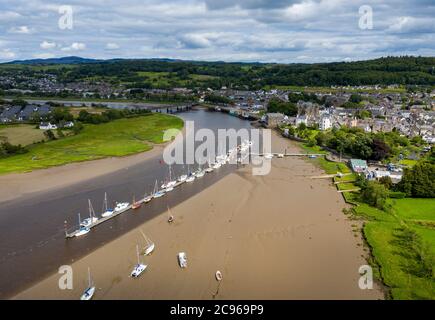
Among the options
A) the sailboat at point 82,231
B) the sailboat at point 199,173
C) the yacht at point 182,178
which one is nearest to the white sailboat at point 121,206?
the sailboat at point 82,231

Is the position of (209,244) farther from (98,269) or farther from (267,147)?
(267,147)

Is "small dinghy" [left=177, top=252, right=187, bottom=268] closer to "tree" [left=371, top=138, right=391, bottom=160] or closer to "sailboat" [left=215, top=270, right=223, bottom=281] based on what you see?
"sailboat" [left=215, top=270, right=223, bottom=281]

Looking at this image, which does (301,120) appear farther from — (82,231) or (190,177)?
(82,231)

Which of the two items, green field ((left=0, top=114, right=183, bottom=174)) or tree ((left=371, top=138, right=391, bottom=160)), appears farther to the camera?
green field ((left=0, top=114, right=183, bottom=174))

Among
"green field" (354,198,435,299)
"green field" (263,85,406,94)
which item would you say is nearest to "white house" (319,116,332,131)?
"green field" (354,198,435,299)

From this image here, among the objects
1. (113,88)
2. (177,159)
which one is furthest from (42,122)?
(113,88)

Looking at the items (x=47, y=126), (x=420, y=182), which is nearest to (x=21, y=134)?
(x=47, y=126)
